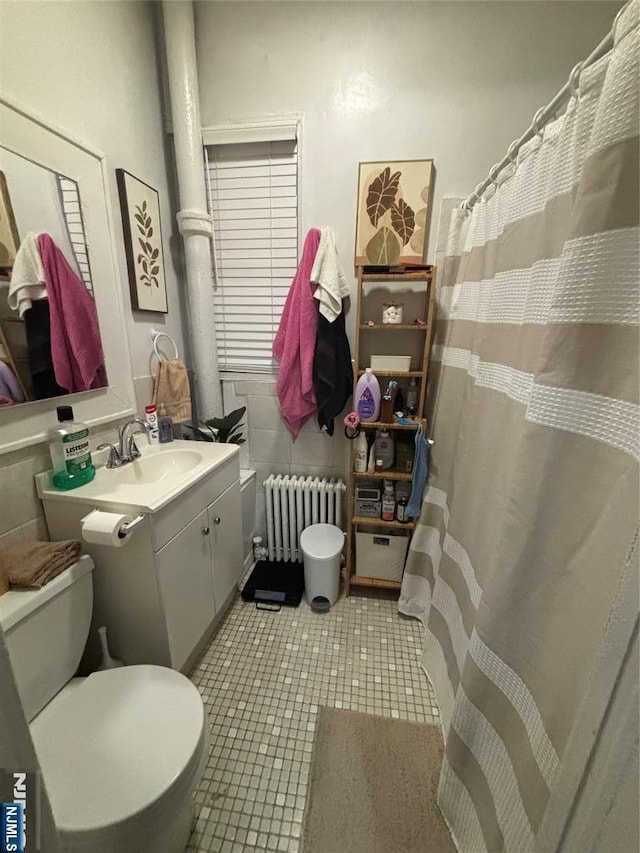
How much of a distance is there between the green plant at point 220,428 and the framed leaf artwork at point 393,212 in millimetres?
1014

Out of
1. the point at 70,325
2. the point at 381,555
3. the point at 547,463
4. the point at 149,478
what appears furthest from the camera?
the point at 381,555

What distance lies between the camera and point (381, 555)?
1.78 meters

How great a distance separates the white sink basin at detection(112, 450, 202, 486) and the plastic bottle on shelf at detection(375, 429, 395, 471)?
0.86 m

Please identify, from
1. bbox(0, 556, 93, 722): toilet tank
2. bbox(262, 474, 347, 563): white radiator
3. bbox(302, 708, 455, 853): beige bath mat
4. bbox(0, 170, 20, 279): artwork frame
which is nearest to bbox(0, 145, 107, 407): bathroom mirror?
bbox(0, 170, 20, 279): artwork frame

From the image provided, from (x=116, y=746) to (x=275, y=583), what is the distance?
3.54 ft

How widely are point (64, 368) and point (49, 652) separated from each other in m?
0.89

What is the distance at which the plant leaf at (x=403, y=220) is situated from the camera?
5.12 ft

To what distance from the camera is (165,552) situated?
1.11 meters

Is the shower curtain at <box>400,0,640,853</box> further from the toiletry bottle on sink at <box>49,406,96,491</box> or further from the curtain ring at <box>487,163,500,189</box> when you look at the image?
the toiletry bottle on sink at <box>49,406,96,491</box>

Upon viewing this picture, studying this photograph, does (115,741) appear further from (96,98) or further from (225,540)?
(96,98)

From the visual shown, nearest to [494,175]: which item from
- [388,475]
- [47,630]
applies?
[388,475]

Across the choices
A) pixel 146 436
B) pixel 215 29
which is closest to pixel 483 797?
pixel 146 436

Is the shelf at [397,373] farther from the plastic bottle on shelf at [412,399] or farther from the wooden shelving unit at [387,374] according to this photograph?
the plastic bottle on shelf at [412,399]

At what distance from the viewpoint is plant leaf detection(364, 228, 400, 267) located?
1.60 metres
